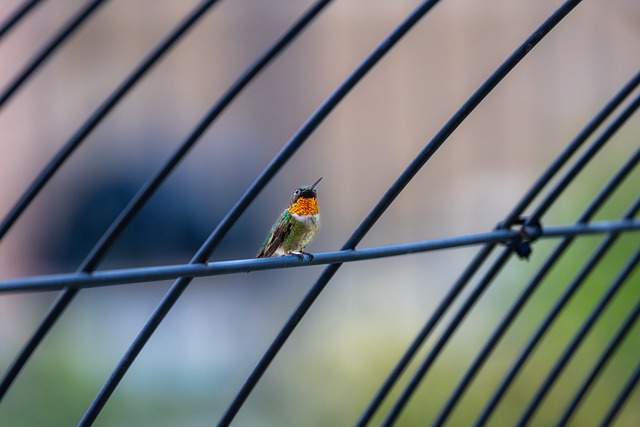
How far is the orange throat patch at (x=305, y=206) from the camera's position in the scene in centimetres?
373

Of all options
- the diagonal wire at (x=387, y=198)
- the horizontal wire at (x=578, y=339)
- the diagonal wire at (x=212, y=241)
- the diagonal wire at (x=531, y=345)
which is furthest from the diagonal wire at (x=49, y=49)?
the horizontal wire at (x=578, y=339)

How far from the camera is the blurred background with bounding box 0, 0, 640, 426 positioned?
1062 cm

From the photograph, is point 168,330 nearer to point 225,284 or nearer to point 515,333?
point 225,284

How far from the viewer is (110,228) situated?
1879 mm

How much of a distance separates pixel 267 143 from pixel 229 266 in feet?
36.8

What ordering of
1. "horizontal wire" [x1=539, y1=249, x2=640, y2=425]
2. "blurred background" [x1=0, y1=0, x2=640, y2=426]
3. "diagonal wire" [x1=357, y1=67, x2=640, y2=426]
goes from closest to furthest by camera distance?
"diagonal wire" [x1=357, y1=67, x2=640, y2=426] → "horizontal wire" [x1=539, y1=249, x2=640, y2=425] → "blurred background" [x1=0, y1=0, x2=640, y2=426]

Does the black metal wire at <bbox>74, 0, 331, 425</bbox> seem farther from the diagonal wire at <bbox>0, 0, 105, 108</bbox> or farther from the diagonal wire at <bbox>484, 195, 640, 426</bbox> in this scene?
the diagonal wire at <bbox>484, 195, 640, 426</bbox>

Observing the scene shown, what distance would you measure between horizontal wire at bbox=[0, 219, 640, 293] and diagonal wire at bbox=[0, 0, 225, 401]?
0.07m

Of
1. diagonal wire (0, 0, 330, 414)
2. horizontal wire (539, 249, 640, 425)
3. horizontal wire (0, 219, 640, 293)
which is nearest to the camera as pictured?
horizontal wire (0, 219, 640, 293)

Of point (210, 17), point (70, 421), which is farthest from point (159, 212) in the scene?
point (70, 421)

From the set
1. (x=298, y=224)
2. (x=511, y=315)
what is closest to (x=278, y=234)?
(x=298, y=224)

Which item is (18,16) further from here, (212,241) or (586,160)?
(586,160)

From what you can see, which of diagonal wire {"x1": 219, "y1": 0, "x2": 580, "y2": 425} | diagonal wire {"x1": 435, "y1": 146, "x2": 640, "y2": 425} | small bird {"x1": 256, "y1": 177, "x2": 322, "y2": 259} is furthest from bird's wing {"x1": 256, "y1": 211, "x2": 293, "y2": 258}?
diagonal wire {"x1": 219, "y1": 0, "x2": 580, "y2": 425}

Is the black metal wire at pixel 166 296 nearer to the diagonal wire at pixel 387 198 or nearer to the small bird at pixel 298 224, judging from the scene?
the diagonal wire at pixel 387 198
